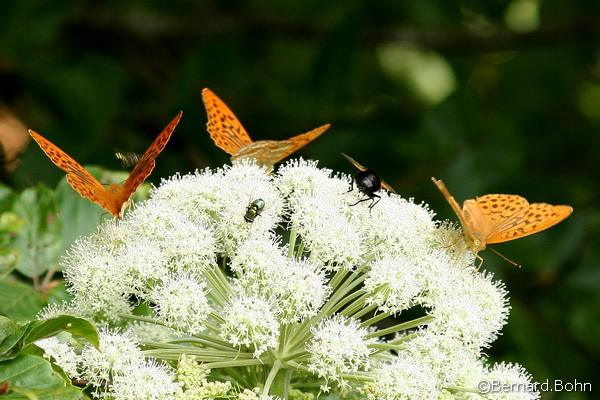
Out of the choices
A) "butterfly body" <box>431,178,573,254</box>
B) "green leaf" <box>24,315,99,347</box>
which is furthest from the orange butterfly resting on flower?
"green leaf" <box>24,315,99,347</box>

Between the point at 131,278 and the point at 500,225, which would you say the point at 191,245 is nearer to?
the point at 131,278

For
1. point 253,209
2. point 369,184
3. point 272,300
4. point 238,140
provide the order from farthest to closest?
point 238,140 → point 369,184 → point 253,209 → point 272,300

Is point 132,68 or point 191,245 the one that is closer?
point 191,245

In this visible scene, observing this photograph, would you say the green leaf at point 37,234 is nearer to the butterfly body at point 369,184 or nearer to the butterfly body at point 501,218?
the butterfly body at point 369,184

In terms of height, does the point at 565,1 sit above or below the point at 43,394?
above

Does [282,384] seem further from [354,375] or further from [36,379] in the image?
[36,379]

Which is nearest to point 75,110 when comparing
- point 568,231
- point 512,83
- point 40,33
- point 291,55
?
point 40,33

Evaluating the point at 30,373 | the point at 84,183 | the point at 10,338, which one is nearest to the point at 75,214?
the point at 84,183
